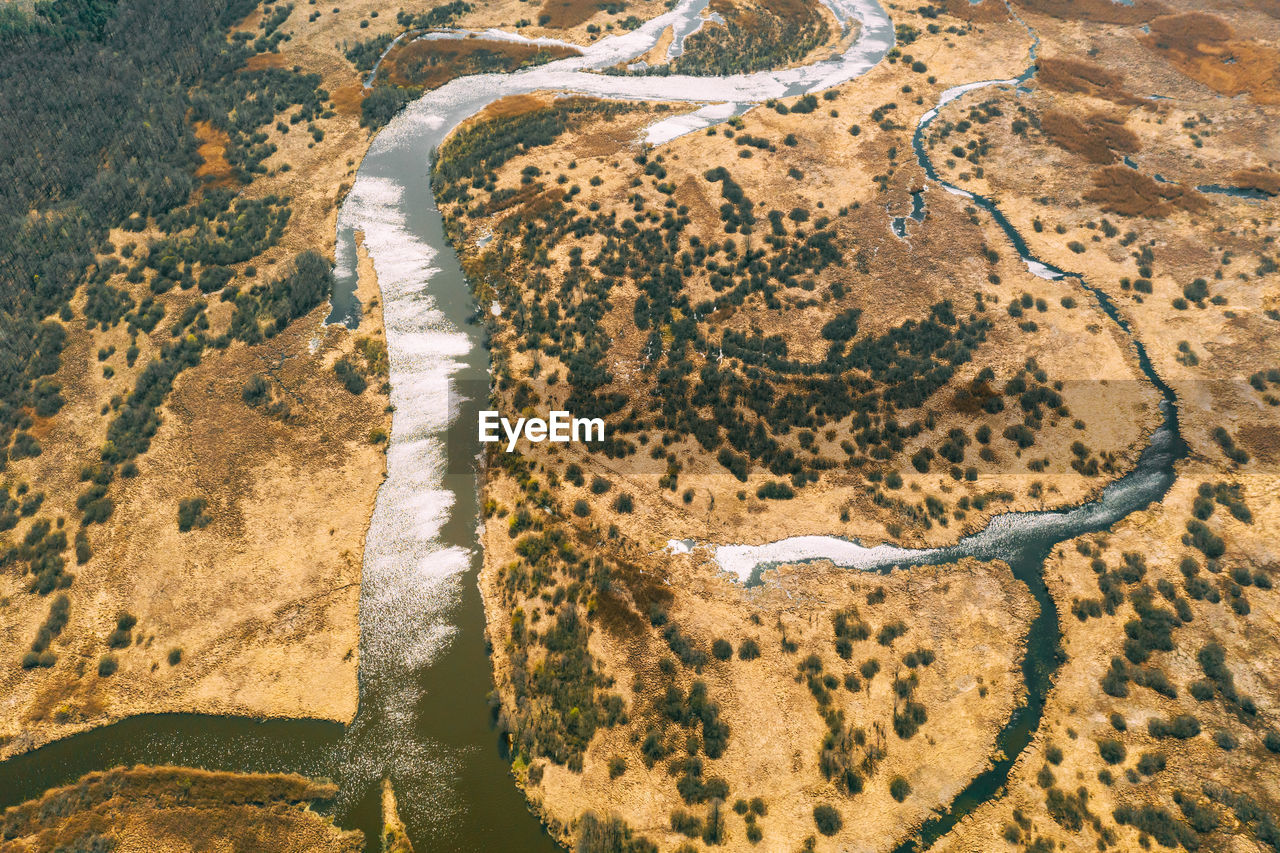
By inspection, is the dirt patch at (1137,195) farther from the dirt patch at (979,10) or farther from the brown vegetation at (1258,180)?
the dirt patch at (979,10)

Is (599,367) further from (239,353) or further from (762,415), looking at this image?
(239,353)

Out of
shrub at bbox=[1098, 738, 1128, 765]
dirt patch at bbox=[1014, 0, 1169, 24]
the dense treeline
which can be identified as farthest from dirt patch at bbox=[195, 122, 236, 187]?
dirt patch at bbox=[1014, 0, 1169, 24]

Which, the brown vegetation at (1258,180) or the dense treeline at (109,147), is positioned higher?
the dense treeline at (109,147)

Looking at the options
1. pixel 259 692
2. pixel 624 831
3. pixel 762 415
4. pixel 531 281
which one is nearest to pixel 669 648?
pixel 624 831

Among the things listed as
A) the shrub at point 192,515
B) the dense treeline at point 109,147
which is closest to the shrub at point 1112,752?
the shrub at point 192,515

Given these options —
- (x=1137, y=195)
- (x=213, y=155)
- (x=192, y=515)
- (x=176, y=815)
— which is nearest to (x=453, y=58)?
(x=213, y=155)
